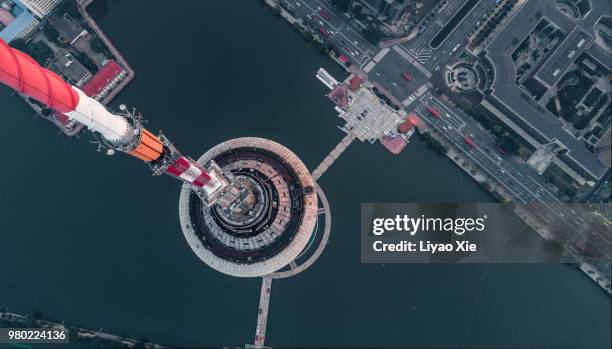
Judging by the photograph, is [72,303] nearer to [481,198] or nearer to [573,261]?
[481,198]

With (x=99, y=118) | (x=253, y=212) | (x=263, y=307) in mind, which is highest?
(x=99, y=118)

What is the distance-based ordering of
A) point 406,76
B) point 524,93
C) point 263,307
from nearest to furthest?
point 263,307 → point 524,93 → point 406,76

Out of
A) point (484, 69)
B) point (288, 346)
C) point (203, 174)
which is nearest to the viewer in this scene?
point (203, 174)

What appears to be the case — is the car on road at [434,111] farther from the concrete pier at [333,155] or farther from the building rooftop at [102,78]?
the building rooftop at [102,78]

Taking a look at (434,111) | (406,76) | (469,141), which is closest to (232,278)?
(434,111)

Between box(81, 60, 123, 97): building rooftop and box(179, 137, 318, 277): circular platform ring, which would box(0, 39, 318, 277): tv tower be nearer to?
box(179, 137, 318, 277): circular platform ring

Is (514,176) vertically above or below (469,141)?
below

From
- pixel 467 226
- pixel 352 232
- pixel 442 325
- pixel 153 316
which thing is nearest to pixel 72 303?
pixel 153 316

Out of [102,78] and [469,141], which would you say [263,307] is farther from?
[102,78]
